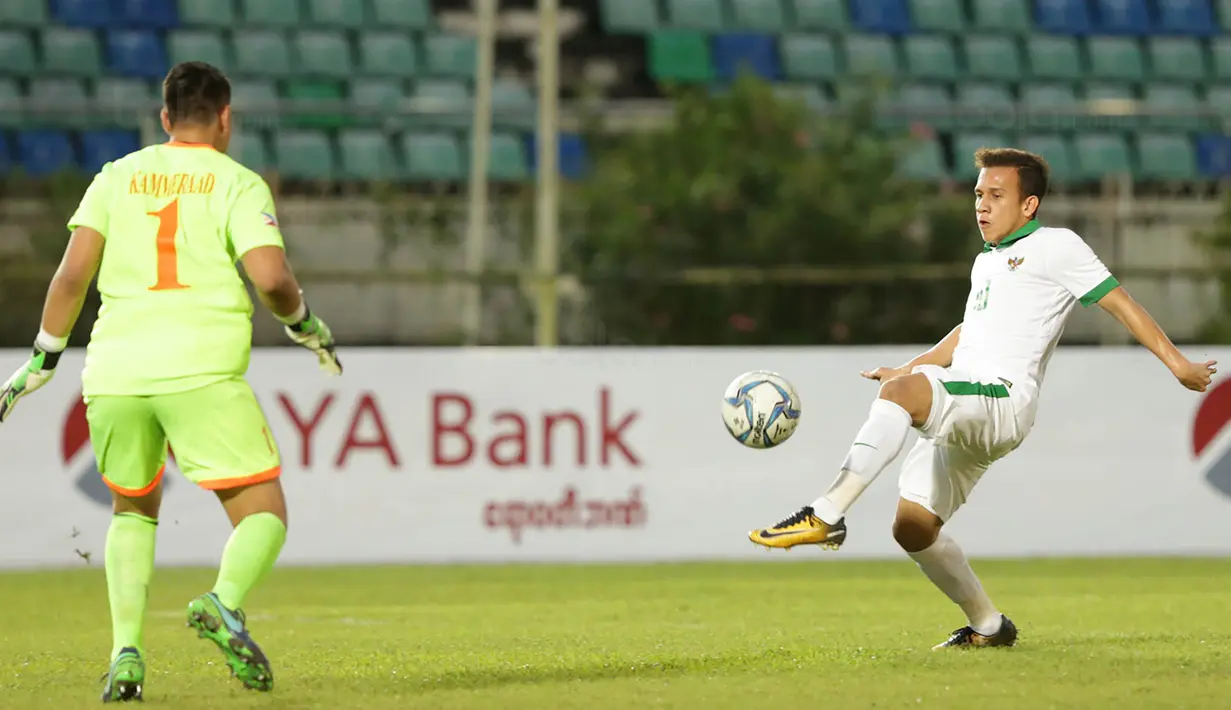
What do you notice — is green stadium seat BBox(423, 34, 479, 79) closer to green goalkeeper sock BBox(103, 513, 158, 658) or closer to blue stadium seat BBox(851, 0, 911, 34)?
blue stadium seat BBox(851, 0, 911, 34)

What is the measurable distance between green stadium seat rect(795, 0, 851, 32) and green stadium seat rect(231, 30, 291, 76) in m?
5.82

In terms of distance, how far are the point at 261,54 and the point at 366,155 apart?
6.23 feet

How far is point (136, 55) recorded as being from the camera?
1934 cm

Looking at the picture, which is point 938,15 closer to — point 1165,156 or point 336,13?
point 1165,156

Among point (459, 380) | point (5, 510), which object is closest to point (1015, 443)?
point (459, 380)

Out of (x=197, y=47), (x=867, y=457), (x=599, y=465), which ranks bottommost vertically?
(x=599, y=465)

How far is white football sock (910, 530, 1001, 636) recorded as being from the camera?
6.45 m

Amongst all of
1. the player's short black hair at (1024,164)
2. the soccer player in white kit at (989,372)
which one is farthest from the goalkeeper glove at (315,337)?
the player's short black hair at (1024,164)

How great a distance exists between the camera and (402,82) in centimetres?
1997

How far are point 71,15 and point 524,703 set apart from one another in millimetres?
16225

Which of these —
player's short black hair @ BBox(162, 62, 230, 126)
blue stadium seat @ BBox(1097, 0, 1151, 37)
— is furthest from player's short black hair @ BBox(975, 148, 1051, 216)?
blue stadium seat @ BBox(1097, 0, 1151, 37)

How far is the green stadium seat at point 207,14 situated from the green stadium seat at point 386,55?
4.73 ft

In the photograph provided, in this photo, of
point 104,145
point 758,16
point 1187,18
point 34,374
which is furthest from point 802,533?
point 1187,18

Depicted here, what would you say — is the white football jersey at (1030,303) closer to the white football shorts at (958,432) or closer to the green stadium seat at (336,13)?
the white football shorts at (958,432)
